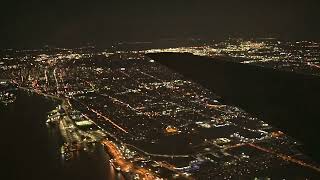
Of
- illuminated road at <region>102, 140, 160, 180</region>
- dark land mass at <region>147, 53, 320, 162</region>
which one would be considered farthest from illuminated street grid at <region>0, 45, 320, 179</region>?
dark land mass at <region>147, 53, 320, 162</region>

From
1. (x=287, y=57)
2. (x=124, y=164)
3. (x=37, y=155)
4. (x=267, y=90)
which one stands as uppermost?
(x=267, y=90)

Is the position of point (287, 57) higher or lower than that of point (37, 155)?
higher

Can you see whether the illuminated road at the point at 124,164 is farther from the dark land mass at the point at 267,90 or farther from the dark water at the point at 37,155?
the dark land mass at the point at 267,90

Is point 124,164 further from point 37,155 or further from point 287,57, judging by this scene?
point 287,57

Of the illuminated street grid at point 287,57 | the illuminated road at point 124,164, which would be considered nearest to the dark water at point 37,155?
the illuminated road at point 124,164

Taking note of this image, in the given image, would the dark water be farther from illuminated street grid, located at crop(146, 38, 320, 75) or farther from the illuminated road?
illuminated street grid, located at crop(146, 38, 320, 75)

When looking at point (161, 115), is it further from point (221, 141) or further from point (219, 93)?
point (219, 93)

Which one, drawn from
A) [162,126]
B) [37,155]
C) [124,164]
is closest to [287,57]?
[162,126]
